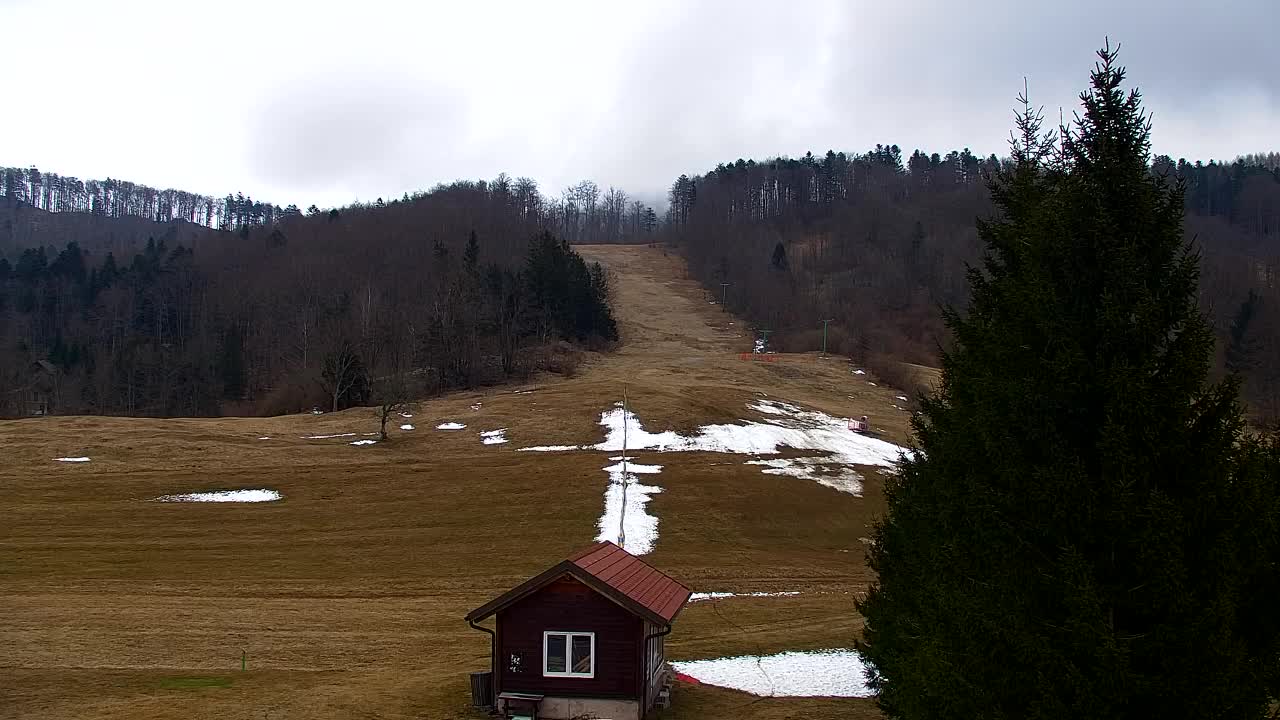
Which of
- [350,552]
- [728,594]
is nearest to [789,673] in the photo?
[728,594]

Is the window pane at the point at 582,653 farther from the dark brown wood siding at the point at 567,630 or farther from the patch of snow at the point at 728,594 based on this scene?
the patch of snow at the point at 728,594

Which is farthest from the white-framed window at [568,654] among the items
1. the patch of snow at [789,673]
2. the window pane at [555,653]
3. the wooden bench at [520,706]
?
the patch of snow at [789,673]

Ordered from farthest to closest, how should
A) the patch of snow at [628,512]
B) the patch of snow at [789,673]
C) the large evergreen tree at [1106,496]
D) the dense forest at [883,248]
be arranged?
the dense forest at [883,248] < the patch of snow at [628,512] < the patch of snow at [789,673] < the large evergreen tree at [1106,496]

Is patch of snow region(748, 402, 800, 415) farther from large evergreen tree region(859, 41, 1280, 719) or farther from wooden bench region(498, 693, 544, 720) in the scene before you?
large evergreen tree region(859, 41, 1280, 719)

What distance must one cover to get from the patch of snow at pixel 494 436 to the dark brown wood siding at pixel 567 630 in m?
36.8

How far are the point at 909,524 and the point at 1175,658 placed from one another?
6.94 meters

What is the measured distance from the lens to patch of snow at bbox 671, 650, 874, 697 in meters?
22.1

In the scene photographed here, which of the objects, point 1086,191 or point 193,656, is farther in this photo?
point 193,656

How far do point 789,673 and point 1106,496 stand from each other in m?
16.6

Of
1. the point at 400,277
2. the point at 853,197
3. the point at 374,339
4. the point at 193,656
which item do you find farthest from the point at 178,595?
Result: the point at 853,197

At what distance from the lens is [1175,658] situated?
8023 millimetres

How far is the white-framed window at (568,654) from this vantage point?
19.7 metres

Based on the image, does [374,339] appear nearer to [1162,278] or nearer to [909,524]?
[909,524]

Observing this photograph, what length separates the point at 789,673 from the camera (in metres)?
23.5
